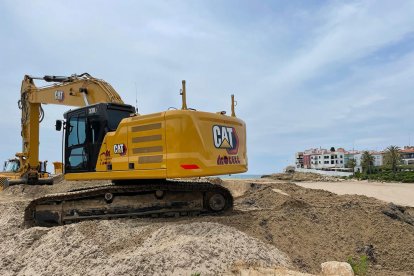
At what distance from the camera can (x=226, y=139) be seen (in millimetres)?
9359

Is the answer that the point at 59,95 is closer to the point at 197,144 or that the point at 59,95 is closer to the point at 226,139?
the point at 226,139

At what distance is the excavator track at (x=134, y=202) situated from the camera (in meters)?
9.47

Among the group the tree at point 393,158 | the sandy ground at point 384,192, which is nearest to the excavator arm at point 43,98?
the sandy ground at point 384,192

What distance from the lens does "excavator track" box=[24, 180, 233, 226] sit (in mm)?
9469

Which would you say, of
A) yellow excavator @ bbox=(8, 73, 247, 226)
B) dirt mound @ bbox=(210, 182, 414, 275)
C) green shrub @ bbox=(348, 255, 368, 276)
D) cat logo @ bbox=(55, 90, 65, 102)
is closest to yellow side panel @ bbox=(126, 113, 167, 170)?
yellow excavator @ bbox=(8, 73, 247, 226)

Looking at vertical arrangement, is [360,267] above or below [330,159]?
below

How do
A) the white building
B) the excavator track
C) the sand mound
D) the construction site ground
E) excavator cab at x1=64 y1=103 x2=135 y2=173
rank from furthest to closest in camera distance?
the white building, excavator cab at x1=64 y1=103 x2=135 y2=173, the excavator track, the construction site ground, the sand mound

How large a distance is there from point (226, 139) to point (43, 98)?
9.88 m

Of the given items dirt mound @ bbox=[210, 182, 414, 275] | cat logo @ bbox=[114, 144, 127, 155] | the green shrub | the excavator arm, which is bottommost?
the green shrub

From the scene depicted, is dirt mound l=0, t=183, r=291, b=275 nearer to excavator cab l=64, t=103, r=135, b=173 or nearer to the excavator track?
the excavator track

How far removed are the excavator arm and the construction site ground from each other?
5.02m

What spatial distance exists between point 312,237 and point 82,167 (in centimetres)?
568

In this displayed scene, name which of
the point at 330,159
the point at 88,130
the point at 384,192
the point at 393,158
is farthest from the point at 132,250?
the point at 330,159

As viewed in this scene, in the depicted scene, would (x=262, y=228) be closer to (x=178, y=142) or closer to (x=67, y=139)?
(x=178, y=142)
